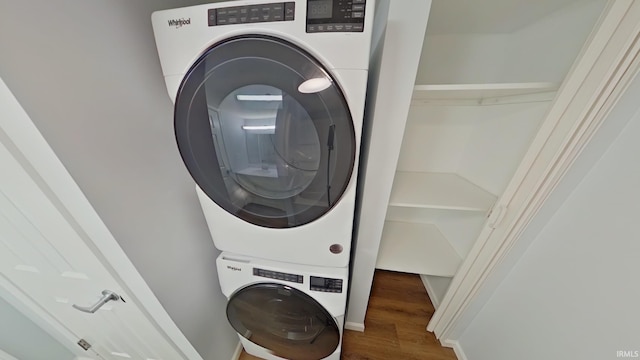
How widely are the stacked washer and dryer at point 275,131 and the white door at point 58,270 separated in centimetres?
28

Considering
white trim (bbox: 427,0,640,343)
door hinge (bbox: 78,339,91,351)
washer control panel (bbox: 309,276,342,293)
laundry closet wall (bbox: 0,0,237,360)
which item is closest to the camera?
laundry closet wall (bbox: 0,0,237,360)

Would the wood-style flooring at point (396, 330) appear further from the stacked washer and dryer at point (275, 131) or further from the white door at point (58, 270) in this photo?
the white door at point (58, 270)

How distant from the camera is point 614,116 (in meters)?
0.56

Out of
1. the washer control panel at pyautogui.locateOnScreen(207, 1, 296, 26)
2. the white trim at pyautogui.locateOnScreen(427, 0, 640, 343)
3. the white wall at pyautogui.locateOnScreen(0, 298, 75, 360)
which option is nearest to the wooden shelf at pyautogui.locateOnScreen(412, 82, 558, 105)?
the white trim at pyautogui.locateOnScreen(427, 0, 640, 343)

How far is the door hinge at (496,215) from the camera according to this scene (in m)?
0.79

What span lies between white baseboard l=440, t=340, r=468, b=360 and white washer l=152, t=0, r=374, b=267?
1.08 m

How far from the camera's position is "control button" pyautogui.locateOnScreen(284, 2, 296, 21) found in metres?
0.43

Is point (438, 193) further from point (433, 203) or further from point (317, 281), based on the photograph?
point (317, 281)

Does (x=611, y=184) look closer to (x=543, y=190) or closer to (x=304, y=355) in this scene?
(x=543, y=190)

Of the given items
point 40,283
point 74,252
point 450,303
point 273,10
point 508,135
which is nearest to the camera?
point 273,10

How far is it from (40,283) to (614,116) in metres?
1.89

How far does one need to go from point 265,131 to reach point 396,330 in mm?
1477

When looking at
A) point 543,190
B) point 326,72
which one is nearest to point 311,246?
point 326,72

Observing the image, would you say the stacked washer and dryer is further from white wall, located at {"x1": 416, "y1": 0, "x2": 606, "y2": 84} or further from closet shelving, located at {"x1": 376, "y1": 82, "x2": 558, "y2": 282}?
white wall, located at {"x1": 416, "y1": 0, "x2": 606, "y2": 84}
